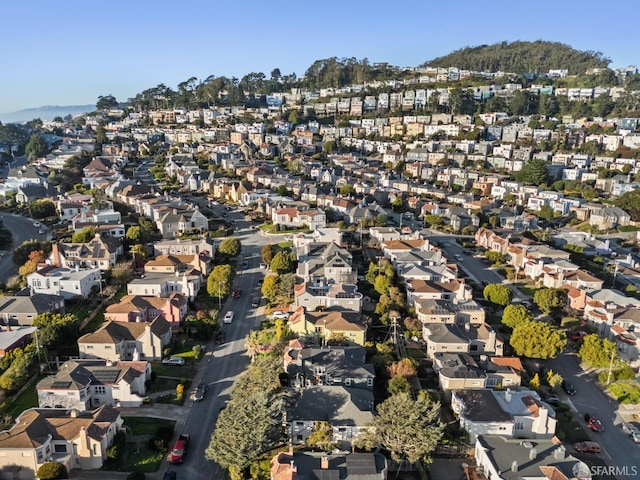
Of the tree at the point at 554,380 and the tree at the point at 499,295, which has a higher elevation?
the tree at the point at 499,295

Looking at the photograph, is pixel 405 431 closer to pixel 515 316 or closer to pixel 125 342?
pixel 515 316

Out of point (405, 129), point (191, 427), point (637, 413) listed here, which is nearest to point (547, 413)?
point (637, 413)

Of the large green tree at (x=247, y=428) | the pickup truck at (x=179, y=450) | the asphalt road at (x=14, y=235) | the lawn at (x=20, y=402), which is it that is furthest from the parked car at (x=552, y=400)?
the asphalt road at (x=14, y=235)

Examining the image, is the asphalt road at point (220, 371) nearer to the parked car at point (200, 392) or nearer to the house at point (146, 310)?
the parked car at point (200, 392)

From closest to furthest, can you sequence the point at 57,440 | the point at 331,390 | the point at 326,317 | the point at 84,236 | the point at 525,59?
the point at 57,440
the point at 331,390
the point at 326,317
the point at 84,236
the point at 525,59

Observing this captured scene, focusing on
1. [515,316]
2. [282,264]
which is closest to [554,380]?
[515,316]
